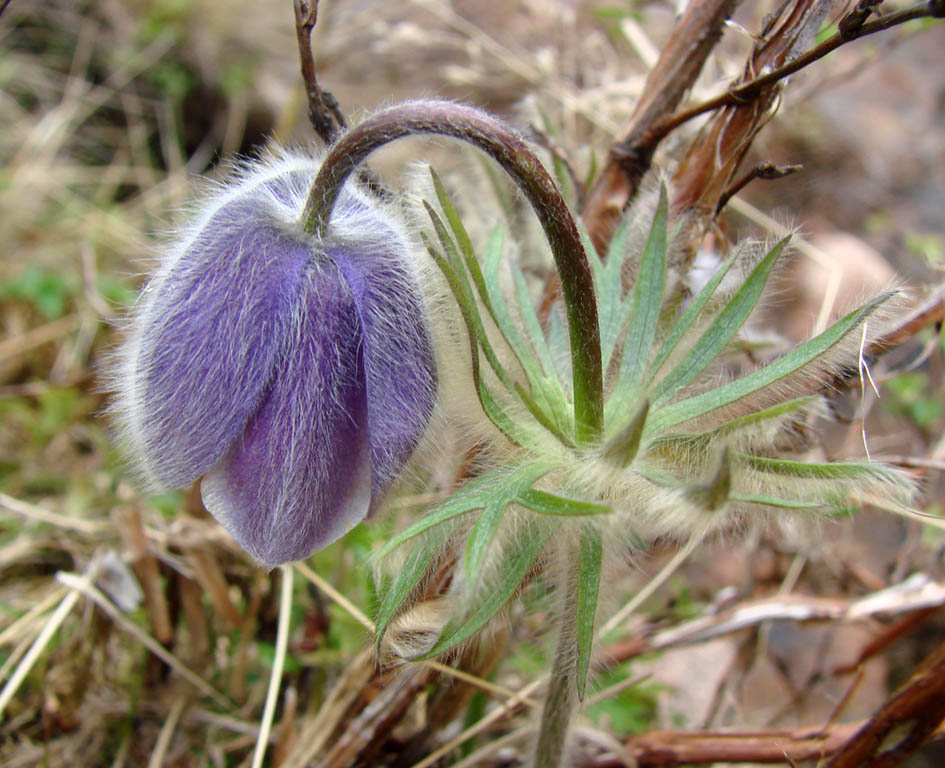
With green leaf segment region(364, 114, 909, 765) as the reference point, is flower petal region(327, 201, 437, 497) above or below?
above

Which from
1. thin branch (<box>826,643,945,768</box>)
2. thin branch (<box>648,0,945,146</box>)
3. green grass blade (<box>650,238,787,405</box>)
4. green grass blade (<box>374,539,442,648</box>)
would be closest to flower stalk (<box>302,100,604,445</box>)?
green grass blade (<box>650,238,787,405</box>)

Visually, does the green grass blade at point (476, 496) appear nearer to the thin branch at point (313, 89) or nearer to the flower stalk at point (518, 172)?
the flower stalk at point (518, 172)

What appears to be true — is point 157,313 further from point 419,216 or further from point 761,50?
point 761,50

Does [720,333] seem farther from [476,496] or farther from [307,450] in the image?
[307,450]

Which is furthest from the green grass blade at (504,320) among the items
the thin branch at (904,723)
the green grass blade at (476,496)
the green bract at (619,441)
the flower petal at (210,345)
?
the thin branch at (904,723)

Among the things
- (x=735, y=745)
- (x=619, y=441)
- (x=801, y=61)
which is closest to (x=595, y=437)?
(x=619, y=441)

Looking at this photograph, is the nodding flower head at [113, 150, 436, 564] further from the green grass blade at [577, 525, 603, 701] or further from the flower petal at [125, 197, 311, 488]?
the green grass blade at [577, 525, 603, 701]
